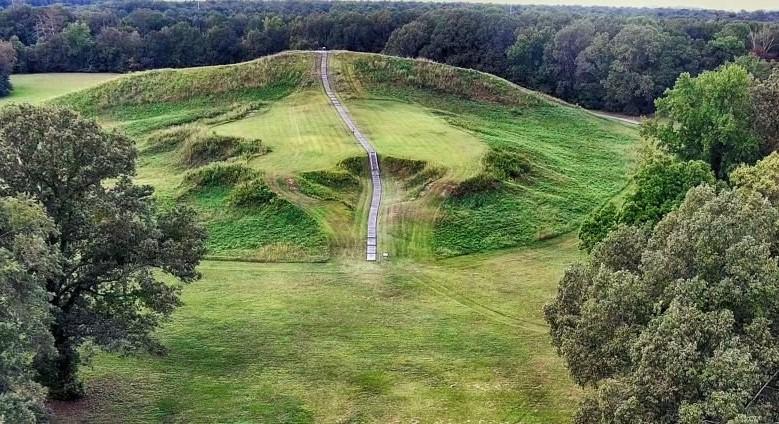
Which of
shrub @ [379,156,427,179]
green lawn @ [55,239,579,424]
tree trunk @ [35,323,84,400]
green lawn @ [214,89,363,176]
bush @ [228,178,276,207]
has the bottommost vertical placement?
green lawn @ [55,239,579,424]

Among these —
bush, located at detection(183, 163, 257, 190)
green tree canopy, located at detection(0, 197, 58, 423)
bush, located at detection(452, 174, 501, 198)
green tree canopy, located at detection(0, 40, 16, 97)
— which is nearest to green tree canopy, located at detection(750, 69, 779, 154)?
bush, located at detection(452, 174, 501, 198)

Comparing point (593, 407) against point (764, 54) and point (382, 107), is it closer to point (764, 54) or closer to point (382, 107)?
point (382, 107)

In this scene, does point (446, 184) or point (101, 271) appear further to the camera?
point (446, 184)

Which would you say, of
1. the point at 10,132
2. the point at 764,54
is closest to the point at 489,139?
the point at 10,132

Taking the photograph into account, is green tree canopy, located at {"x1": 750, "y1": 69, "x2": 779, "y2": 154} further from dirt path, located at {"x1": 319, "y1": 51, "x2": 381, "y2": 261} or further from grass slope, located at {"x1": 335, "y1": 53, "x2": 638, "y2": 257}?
dirt path, located at {"x1": 319, "y1": 51, "x2": 381, "y2": 261}

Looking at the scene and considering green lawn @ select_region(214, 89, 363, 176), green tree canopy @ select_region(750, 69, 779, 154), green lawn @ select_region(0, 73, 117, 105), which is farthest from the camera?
green lawn @ select_region(0, 73, 117, 105)

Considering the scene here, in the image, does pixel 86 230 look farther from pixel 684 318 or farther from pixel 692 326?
pixel 692 326

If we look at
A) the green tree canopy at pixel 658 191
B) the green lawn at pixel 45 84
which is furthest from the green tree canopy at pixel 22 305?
the green lawn at pixel 45 84
